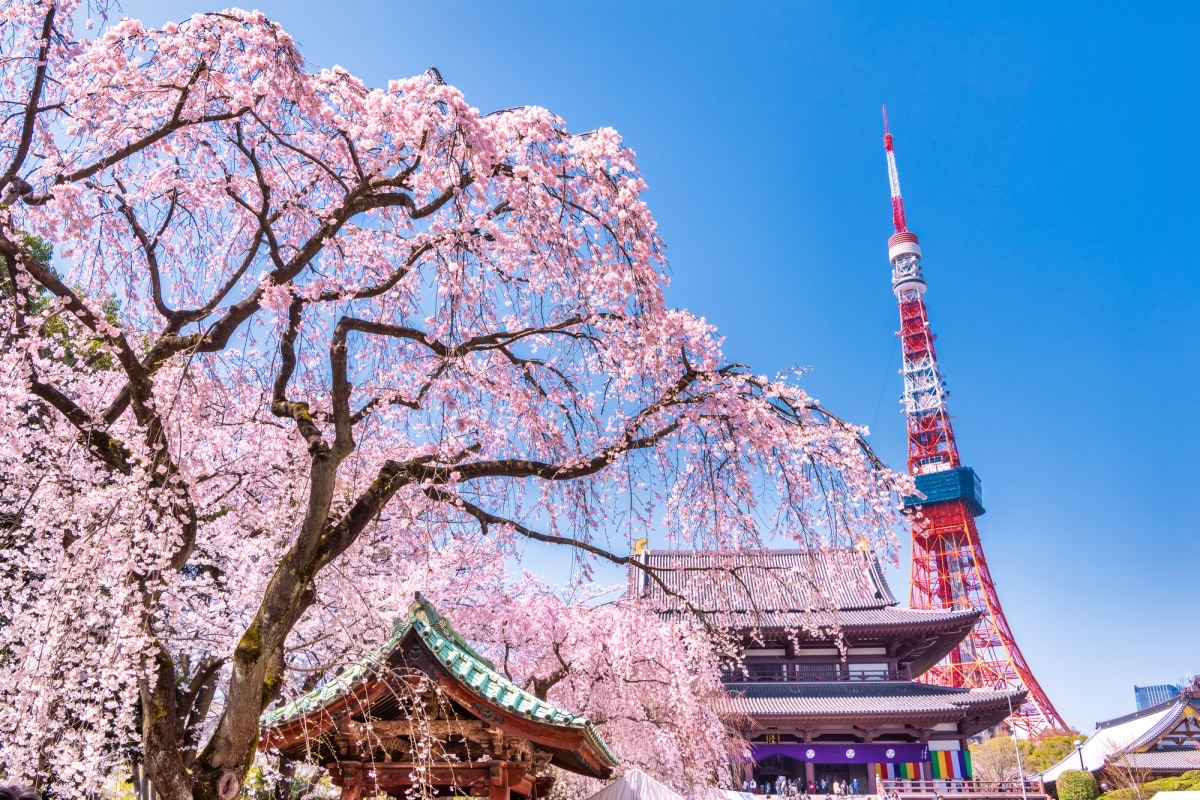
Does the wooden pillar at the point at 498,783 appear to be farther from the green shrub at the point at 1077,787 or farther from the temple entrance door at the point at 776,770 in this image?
the green shrub at the point at 1077,787

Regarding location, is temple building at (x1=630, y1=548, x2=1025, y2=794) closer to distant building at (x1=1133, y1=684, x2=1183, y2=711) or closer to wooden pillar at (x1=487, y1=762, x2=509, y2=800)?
wooden pillar at (x1=487, y1=762, x2=509, y2=800)

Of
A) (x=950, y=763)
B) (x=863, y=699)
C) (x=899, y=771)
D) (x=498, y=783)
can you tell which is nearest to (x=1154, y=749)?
(x=950, y=763)

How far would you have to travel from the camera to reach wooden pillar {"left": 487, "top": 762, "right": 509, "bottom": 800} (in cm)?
583

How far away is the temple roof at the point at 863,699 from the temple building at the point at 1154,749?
9.54 metres

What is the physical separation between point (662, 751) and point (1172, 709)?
29313mm

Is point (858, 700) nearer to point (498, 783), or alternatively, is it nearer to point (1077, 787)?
point (1077, 787)

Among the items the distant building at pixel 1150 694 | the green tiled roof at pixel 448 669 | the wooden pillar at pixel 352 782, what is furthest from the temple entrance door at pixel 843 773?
the distant building at pixel 1150 694

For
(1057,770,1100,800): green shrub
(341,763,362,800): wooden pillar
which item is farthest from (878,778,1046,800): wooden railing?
(341,763,362,800): wooden pillar

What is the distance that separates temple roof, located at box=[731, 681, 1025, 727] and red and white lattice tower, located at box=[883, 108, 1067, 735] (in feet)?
53.0

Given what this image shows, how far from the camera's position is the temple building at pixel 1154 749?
2916cm

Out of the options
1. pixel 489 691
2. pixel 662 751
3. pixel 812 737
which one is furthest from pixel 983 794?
pixel 489 691

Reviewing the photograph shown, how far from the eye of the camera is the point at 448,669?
5445 mm

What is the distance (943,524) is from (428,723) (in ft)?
149

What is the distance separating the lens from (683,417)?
5.14 m
